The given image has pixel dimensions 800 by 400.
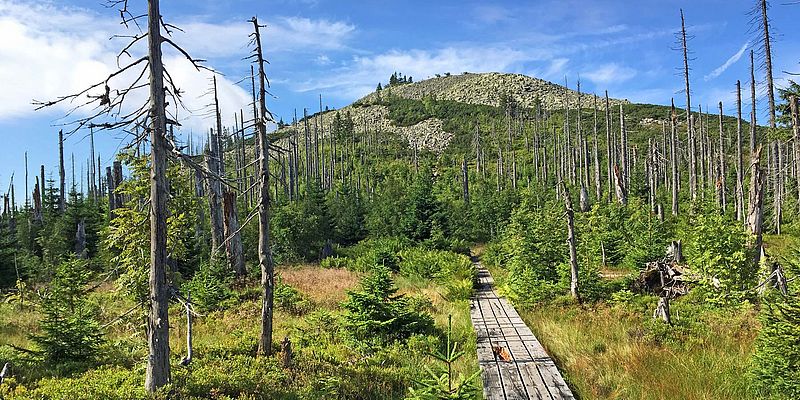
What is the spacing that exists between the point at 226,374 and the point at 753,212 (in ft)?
54.9

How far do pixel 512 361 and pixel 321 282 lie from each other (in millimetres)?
12273

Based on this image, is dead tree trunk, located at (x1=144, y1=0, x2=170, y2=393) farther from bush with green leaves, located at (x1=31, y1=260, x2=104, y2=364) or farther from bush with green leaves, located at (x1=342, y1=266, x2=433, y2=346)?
bush with green leaves, located at (x1=342, y1=266, x2=433, y2=346)

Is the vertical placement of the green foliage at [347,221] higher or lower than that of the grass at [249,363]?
higher

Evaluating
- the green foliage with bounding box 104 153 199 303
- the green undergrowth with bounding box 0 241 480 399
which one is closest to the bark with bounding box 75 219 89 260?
the green undergrowth with bounding box 0 241 480 399

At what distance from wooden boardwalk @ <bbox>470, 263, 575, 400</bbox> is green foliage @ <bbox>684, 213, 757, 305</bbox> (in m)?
5.12

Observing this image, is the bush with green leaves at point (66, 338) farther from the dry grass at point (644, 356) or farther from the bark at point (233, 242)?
the bark at point (233, 242)

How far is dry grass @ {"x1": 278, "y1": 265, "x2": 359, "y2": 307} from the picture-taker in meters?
17.0

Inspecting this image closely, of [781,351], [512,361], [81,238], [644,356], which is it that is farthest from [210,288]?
[81,238]

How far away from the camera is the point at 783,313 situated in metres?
6.15

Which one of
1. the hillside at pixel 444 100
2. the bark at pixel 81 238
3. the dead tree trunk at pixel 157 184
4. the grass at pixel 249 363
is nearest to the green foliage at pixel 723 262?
the grass at pixel 249 363

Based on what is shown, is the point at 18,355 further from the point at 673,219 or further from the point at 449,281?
the point at 673,219

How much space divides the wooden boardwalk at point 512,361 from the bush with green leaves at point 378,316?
1732mm

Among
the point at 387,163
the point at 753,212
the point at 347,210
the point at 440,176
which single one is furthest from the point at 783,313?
the point at 387,163

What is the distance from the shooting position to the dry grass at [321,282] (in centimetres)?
1695
